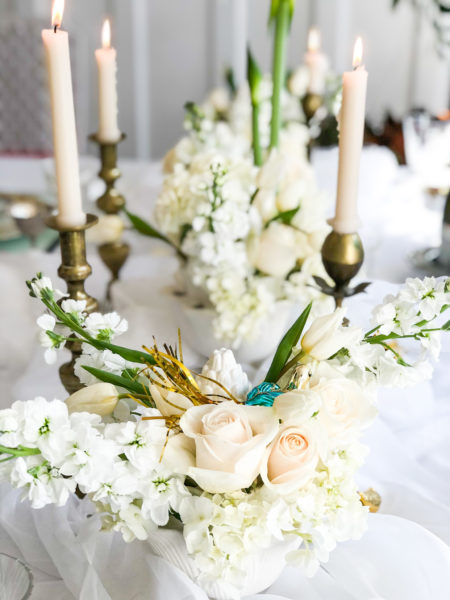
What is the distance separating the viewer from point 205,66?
3527 millimetres

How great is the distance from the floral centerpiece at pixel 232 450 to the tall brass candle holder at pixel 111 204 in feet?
1.89

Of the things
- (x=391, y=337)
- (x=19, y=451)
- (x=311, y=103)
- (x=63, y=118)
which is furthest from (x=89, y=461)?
(x=311, y=103)

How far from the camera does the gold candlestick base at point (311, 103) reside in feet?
5.54

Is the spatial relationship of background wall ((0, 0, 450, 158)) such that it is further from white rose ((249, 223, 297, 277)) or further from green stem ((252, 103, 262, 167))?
white rose ((249, 223, 297, 277))

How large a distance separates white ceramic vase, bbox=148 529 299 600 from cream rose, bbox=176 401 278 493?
0.25 feet

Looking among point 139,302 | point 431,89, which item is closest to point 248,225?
point 139,302

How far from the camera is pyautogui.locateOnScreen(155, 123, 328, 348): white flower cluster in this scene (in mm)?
880

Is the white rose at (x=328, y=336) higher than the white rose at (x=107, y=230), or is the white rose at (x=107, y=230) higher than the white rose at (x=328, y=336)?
the white rose at (x=328, y=336)

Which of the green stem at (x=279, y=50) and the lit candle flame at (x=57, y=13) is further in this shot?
the green stem at (x=279, y=50)

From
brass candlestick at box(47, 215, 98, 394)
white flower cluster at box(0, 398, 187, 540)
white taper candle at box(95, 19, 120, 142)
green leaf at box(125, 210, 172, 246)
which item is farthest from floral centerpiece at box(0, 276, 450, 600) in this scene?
white taper candle at box(95, 19, 120, 142)

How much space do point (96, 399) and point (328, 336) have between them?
19 centimetres

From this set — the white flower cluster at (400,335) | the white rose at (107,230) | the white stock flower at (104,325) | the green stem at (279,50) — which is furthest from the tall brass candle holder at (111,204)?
the white flower cluster at (400,335)

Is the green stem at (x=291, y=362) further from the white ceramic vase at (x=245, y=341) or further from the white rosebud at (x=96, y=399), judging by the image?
the white ceramic vase at (x=245, y=341)

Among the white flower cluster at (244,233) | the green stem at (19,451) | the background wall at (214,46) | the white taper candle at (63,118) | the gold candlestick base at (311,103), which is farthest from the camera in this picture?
the background wall at (214,46)
